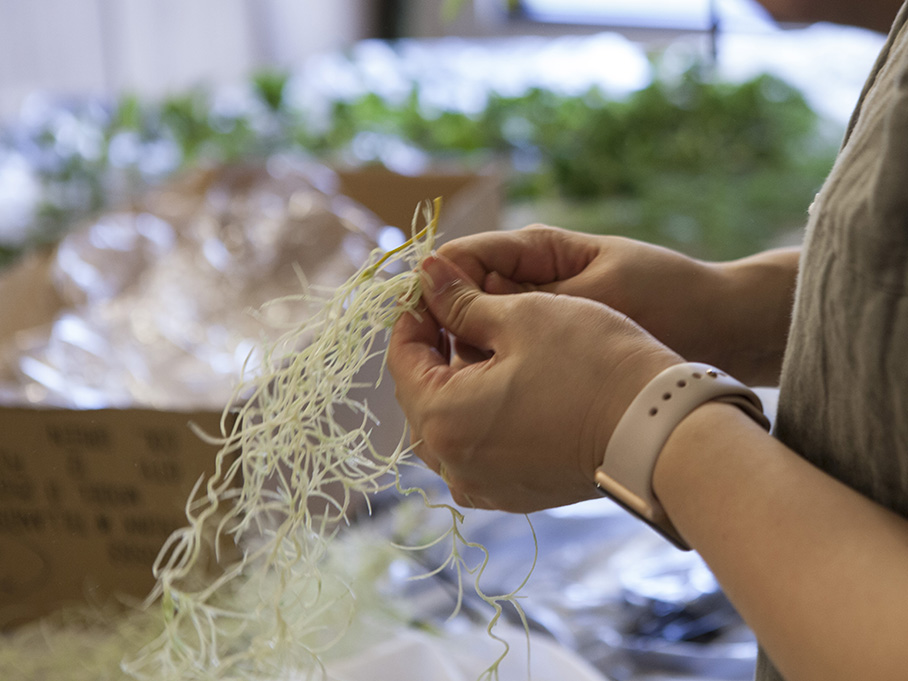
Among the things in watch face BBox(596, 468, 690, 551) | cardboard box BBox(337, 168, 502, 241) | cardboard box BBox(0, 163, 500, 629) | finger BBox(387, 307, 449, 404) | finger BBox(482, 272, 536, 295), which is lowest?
cardboard box BBox(0, 163, 500, 629)

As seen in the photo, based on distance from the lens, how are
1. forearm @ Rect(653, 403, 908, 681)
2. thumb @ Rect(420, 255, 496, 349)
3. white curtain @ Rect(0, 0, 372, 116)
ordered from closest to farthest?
forearm @ Rect(653, 403, 908, 681) → thumb @ Rect(420, 255, 496, 349) → white curtain @ Rect(0, 0, 372, 116)

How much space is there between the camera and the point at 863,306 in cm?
35

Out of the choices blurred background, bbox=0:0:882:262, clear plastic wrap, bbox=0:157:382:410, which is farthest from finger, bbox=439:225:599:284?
blurred background, bbox=0:0:882:262

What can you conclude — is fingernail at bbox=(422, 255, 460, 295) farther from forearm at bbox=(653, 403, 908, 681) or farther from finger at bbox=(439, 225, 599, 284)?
forearm at bbox=(653, 403, 908, 681)

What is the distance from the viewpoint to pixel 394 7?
13.3 feet

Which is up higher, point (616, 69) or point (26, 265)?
point (616, 69)

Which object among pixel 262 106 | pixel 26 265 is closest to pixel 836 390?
pixel 26 265

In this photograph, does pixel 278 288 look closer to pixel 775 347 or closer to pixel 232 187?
pixel 232 187

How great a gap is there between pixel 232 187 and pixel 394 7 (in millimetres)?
2799

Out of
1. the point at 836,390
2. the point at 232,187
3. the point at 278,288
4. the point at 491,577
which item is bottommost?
the point at 491,577

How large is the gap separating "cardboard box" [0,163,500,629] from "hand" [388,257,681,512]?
32 centimetres

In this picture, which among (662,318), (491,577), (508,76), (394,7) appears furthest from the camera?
(394,7)

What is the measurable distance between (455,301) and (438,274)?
0.02 metres

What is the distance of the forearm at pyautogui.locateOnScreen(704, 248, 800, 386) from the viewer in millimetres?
556
